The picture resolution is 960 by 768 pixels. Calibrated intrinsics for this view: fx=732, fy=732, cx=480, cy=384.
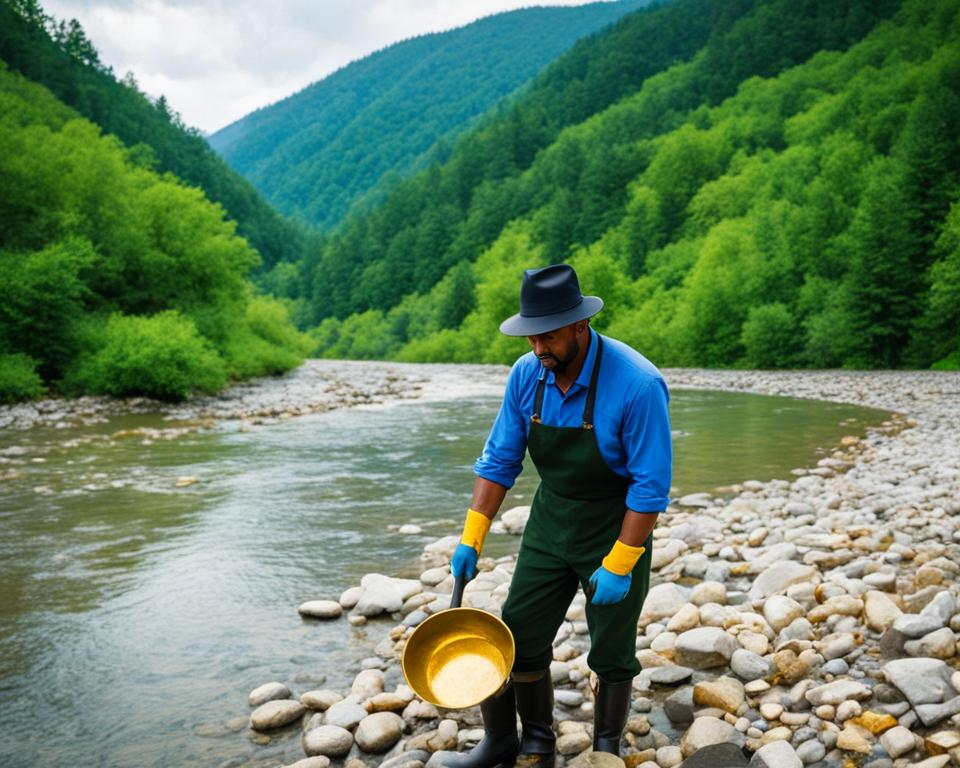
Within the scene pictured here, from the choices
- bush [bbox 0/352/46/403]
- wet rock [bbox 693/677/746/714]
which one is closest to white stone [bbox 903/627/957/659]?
wet rock [bbox 693/677/746/714]

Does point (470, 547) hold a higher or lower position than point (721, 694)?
higher

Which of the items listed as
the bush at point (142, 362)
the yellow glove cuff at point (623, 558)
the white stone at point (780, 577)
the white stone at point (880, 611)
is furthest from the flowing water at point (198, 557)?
the bush at point (142, 362)

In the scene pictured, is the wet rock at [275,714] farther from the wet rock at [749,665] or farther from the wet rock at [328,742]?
the wet rock at [749,665]

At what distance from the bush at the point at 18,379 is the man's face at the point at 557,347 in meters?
22.8

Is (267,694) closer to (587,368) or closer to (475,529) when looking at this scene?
(475,529)

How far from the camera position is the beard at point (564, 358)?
3008 millimetres

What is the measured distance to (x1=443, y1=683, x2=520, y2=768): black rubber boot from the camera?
345cm

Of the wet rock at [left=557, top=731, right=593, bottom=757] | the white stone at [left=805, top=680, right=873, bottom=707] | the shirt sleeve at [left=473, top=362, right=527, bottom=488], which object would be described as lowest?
the wet rock at [left=557, top=731, right=593, bottom=757]

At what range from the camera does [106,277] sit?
2845cm

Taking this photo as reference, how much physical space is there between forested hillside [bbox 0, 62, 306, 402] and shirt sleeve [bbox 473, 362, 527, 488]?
21.9 m

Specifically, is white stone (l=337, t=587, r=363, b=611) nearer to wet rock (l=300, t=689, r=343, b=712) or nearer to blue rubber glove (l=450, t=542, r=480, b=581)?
wet rock (l=300, t=689, r=343, b=712)

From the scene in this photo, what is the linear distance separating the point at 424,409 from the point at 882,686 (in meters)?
19.5

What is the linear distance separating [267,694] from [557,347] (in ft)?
9.91

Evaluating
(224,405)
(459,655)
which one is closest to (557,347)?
(459,655)
